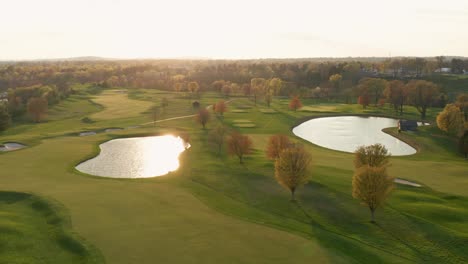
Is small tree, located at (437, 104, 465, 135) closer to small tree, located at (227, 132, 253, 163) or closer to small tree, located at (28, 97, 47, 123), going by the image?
small tree, located at (227, 132, 253, 163)

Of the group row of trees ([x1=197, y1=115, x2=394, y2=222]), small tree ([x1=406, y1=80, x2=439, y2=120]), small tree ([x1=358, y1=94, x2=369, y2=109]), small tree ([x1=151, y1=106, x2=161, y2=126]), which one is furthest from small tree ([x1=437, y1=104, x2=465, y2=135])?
small tree ([x1=151, y1=106, x2=161, y2=126])

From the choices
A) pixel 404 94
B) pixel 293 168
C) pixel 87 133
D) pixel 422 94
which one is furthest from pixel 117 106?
pixel 293 168

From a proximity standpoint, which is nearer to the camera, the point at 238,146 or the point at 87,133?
the point at 238,146

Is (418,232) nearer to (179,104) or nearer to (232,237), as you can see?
(232,237)

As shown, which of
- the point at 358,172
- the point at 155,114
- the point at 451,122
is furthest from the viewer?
the point at 155,114

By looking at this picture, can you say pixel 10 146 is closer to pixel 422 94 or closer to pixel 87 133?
pixel 87 133

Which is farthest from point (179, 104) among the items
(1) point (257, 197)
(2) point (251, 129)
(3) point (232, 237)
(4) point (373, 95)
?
(3) point (232, 237)
